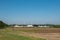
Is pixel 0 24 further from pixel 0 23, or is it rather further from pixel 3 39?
pixel 3 39

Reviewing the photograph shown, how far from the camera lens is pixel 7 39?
20.3 metres

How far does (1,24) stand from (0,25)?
2.97 ft

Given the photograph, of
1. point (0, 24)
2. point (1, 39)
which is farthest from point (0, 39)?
point (0, 24)

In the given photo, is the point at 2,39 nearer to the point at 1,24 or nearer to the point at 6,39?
the point at 6,39

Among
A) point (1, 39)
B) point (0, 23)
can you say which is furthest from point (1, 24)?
point (1, 39)

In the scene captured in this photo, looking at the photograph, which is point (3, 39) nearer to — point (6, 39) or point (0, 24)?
point (6, 39)

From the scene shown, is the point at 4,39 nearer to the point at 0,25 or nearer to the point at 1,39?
the point at 1,39

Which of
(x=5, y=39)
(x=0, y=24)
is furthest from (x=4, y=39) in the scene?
(x=0, y=24)

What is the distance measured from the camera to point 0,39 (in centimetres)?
2022

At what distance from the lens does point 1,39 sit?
2031cm

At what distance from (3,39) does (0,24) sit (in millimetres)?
51321

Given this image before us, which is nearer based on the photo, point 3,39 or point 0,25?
point 3,39

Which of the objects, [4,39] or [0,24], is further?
[0,24]

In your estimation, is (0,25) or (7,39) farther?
(0,25)
